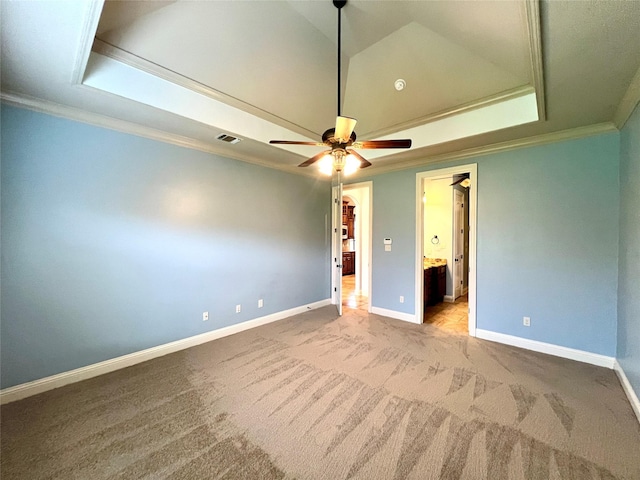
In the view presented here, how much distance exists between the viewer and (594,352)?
2953mm

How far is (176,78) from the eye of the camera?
2578mm

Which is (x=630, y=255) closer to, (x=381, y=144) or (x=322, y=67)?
(x=381, y=144)

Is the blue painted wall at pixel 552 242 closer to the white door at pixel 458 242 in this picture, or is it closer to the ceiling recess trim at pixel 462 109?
the ceiling recess trim at pixel 462 109

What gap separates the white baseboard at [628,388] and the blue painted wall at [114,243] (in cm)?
417

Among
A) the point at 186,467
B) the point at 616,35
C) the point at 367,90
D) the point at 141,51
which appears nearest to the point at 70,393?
the point at 186,467

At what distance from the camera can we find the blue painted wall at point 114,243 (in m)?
2.36

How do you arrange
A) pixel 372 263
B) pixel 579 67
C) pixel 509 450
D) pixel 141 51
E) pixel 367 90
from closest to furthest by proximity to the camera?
pixel 509 450, pixel 579 67, pixel 141 51, pixel 367 90, pixel 372 263

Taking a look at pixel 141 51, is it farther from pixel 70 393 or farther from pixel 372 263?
pixel 372 263

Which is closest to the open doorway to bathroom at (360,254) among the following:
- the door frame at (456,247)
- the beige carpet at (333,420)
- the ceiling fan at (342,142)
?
the door frame at (456,247)

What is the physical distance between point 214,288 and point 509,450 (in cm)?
352

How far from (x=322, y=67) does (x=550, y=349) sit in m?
4.45

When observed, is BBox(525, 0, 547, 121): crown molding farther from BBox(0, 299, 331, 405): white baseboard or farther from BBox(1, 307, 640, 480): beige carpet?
BBox(0, 299, 331, 405): white baseboard

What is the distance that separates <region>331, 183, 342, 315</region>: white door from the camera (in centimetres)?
489

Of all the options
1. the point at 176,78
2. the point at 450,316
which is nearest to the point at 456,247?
the point at 450,316
